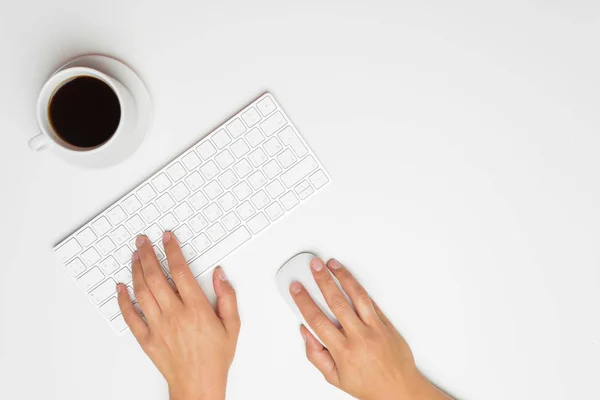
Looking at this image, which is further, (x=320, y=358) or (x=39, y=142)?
(x=320, y=358)

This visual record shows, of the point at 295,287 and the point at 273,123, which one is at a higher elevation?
the point at 273,123

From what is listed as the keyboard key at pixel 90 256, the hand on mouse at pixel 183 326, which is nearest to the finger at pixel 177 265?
the hand on mouse at pixel 183 326

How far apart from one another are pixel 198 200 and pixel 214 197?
2 centimetres

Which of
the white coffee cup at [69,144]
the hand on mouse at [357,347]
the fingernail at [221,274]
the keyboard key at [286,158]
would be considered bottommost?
the hand on mouse at [357,347]

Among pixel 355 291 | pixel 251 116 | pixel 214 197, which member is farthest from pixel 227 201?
pixel 355 291

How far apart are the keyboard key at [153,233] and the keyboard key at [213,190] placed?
86 mm

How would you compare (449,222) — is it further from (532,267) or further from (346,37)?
(346,37)

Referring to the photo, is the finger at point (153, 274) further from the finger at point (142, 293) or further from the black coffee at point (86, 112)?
the black coffee at point (86, 112)

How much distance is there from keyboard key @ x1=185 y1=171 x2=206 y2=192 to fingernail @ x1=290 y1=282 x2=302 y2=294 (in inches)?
7.7

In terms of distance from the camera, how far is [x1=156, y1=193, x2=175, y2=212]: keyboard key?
24.4 inches

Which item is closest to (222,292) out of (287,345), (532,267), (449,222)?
(287,345)

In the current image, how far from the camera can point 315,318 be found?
0.66 m

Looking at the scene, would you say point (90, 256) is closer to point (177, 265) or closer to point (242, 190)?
point (177, 265)

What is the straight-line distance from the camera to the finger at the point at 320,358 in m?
0.67
